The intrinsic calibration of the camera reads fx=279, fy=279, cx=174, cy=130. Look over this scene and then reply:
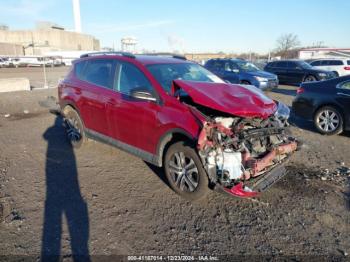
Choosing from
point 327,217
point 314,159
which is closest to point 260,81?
point 314,159

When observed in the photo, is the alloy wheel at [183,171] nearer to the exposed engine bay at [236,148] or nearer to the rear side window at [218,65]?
the exposed engine bay at [236,148]

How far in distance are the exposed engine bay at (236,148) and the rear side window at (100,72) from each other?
1596 mm

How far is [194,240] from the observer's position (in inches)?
120

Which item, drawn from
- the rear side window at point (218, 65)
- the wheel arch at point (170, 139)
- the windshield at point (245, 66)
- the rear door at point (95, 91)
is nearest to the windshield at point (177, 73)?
the wheel arch at point (170, 139)

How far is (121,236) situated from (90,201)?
3.02ft

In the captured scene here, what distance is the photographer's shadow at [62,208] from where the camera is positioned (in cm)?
287

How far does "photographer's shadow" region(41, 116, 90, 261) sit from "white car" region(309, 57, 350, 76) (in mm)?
17971

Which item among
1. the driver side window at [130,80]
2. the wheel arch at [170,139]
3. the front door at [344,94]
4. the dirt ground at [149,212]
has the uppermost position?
the driver side window at [130,80]

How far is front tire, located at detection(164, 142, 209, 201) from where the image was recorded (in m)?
3.59

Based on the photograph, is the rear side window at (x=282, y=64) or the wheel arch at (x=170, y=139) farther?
the rear side window at (x=282, y=64)

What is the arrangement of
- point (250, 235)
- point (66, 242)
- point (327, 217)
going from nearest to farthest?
point (66, 242)
point (250, 235)
point (327, 217)

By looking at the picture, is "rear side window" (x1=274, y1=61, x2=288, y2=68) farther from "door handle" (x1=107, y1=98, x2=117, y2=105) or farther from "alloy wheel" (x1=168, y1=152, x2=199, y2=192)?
"alloy wheel" (x1=168, y1=152, x2=199, y2=192)

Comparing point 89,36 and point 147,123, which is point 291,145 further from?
point 89,36

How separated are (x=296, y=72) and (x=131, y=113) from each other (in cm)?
1597
